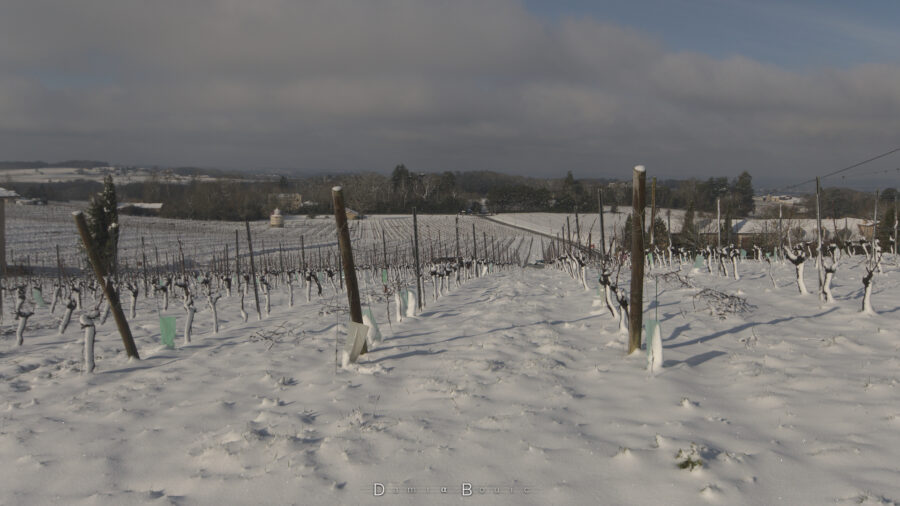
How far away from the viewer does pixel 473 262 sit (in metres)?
28.7

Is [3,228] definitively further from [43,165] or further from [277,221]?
[43,165]

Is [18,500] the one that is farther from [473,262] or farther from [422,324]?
[473,262]

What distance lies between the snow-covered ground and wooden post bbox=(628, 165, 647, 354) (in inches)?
23.7

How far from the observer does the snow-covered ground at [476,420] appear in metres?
3.58

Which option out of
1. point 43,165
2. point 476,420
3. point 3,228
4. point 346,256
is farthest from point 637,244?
point 43,165

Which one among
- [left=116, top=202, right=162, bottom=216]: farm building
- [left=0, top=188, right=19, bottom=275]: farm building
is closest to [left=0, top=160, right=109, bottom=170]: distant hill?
[left=116, top=202, right=162, bottom=216]: farm building

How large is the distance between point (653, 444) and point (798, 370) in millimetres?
2979

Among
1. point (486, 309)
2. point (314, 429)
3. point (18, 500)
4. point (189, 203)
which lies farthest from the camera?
point (189, 203)

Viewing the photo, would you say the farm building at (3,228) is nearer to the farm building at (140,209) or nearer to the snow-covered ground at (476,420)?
the snow-covered ground at (476,420)

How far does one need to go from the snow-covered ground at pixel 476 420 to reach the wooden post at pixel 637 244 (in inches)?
23.7

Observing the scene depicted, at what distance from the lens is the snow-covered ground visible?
3.58 meters

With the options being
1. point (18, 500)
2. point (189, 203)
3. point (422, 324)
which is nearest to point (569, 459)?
point (18, 500)

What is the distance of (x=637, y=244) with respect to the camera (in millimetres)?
6367

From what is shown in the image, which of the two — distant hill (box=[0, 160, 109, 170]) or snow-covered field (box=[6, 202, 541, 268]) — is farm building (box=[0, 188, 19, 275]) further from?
distant hill (box=[0, 160, 109, 170])
